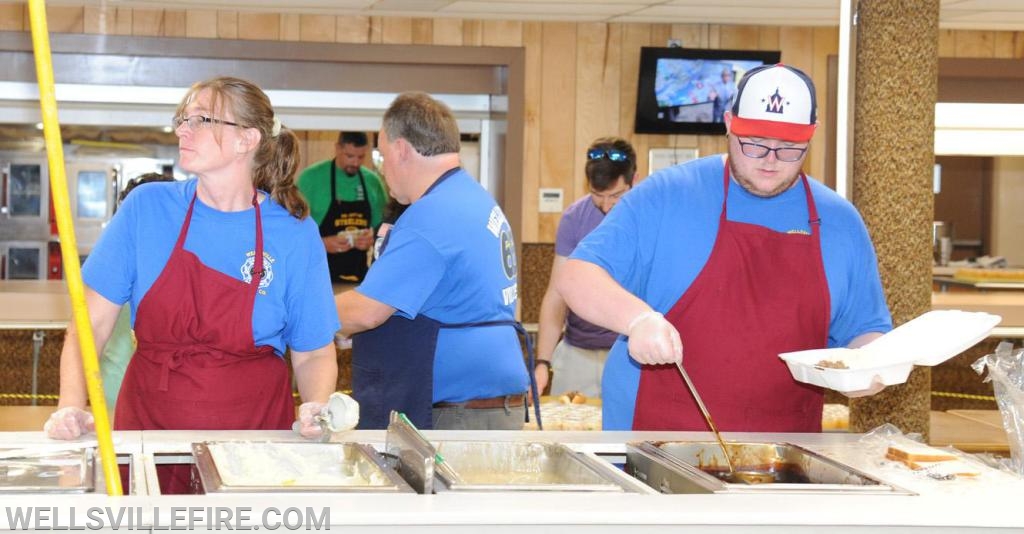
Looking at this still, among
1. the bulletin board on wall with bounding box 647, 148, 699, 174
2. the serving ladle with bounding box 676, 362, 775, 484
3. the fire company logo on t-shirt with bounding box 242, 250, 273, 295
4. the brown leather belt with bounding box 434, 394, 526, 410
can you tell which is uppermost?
the bulletin board on wall with bounding box 647, 148, 699, 174

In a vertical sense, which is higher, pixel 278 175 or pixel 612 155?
pixel 612 155

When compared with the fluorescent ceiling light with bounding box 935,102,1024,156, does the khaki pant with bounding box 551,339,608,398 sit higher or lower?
lower

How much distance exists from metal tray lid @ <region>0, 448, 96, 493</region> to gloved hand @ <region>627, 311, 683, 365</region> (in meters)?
0.99

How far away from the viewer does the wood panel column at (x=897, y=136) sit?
334cm

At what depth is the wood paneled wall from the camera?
263 inches

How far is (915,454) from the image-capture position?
86.0 inches

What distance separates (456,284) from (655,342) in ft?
2.98

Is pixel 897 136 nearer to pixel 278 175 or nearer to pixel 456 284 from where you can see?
pixel 456 284

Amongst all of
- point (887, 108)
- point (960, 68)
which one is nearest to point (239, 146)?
point (887, 108)

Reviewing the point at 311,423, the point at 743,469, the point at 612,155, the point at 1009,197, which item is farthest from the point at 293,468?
the point at 1009,197

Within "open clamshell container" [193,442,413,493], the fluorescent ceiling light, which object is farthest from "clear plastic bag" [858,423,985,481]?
the fluorescent ceiling light

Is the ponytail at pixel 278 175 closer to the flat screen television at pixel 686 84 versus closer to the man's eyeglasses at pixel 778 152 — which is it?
the man's eyeglasses at pixel 778 152

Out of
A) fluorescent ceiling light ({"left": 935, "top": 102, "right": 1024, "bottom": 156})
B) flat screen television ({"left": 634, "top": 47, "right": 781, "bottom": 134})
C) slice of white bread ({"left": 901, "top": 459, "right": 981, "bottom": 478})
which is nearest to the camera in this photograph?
slice of white bread ({"left": 901, "top": 459, "right": 981, "bottom": 478})

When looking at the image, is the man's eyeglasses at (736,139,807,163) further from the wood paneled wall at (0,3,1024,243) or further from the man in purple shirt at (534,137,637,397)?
the wood paneled wall at (0,3,1024,243)
